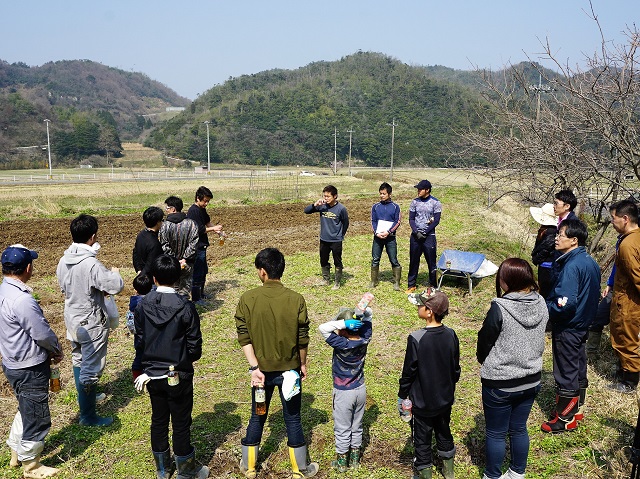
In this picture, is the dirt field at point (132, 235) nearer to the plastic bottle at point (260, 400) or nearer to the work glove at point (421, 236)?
the work glove at point (421, 236)

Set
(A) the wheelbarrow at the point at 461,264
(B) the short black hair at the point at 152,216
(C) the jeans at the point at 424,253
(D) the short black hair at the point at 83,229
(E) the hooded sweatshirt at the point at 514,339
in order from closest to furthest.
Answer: (E) the hooded sweatshirt at the point at 514,339 → (D) the short black hair at the point at 83,229 → (B) the short black hair at the point at 152,216 → (C) the jeans at the point at 424,253 → (A) the wheelbarrow at the point at 461,264

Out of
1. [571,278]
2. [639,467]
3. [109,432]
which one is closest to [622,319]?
[571,278]

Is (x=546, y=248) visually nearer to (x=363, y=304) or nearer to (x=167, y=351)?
(x=363, y=304)

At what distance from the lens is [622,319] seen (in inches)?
207

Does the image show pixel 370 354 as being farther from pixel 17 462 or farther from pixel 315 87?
pixel 315 87

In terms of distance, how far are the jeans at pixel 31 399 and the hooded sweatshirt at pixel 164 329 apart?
1.02m

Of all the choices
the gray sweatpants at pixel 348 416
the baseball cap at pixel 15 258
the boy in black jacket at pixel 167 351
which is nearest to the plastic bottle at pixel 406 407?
the gray sweatpants at pixel 348 416

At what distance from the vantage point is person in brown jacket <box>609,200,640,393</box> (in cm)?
506

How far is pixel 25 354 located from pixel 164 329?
4.15ft

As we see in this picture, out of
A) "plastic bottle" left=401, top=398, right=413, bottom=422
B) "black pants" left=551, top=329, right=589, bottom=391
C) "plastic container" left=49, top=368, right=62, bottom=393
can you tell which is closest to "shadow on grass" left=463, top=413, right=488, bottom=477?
"black pants" left=551, top=329, right=589, bottom=391

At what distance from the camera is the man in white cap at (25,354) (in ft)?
13.7

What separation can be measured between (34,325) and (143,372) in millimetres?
965

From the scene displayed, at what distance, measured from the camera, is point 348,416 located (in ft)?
14.1

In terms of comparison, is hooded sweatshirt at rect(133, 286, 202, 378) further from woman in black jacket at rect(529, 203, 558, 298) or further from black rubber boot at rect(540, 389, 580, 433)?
woman in black jacket at rect(529, 203, 558, 298)
